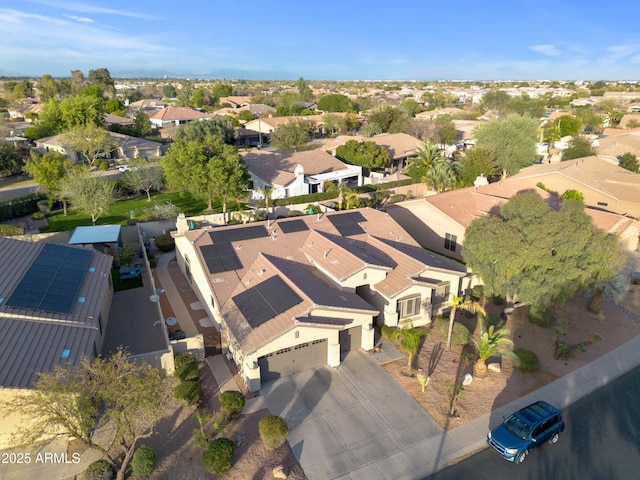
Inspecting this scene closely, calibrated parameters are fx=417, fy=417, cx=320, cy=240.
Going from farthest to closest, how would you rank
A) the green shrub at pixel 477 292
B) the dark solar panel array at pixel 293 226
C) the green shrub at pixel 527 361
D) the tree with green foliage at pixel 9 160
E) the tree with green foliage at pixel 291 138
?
1. the tree with green foliage at pixel 291 138
2. the tree with green foliage at pixel 9 160
3. the dark solar panel array at pixel 293 226
4. the green shrub at pixel 477 292
5. the green shrub at pixel 527 361

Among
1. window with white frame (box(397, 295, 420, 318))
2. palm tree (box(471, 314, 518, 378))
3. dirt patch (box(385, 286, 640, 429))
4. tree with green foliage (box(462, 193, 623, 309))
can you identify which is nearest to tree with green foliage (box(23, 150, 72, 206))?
window with white frame (box(397, 295, 420, 318))

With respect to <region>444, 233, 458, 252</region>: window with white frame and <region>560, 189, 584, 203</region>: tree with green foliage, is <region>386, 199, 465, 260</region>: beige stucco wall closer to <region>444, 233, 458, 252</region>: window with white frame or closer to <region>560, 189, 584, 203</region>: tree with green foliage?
<region>444, 233, 458, 252</region>: window with white frame

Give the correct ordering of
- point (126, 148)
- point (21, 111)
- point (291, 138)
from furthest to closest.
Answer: point (21, 111)
point (291, 138)
point (126, 148)

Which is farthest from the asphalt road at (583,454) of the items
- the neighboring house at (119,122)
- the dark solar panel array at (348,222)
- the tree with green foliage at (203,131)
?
the neighboring house at (119,122)

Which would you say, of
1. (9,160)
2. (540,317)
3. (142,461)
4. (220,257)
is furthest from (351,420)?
(9,160)

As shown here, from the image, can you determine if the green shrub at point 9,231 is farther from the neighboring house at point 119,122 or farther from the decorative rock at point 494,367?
the neighboring house at point 119,122

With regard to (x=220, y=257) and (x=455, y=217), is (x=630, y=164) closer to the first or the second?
(x=455, y=217)
